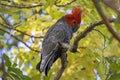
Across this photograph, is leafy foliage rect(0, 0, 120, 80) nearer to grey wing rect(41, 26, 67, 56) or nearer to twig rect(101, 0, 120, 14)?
grey wing rect(41, 26, 67, 56)

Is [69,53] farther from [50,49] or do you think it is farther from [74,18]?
[50,49]

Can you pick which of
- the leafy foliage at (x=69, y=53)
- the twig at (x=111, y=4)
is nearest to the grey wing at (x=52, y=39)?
the leafy foliage at (x=69, y=53)

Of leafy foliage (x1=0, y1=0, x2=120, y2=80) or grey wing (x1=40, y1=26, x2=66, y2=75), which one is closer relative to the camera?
grey wing (x1=40, y1=26, x2=66, y2=75)

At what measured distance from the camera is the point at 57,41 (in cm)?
152

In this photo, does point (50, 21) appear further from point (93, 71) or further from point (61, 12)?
point (93, 71)

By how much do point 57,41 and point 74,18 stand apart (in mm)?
311

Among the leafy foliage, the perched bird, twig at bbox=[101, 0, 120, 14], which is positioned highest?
twig at bbox=[101, 0, 120, 14]

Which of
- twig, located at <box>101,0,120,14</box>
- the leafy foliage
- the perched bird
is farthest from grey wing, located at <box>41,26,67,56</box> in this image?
twig, located at <box>101,0,120,14</box>

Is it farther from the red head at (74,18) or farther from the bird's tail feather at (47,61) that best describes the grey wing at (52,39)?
the red head at (74,18)

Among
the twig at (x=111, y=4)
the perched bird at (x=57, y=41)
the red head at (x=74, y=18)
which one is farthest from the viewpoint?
the red head at (x=74, y=18)

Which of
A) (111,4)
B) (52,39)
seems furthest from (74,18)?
(111,4)

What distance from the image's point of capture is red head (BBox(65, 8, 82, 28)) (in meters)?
1.76

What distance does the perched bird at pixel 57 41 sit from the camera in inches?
57.0

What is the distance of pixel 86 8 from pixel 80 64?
14.5 inches
